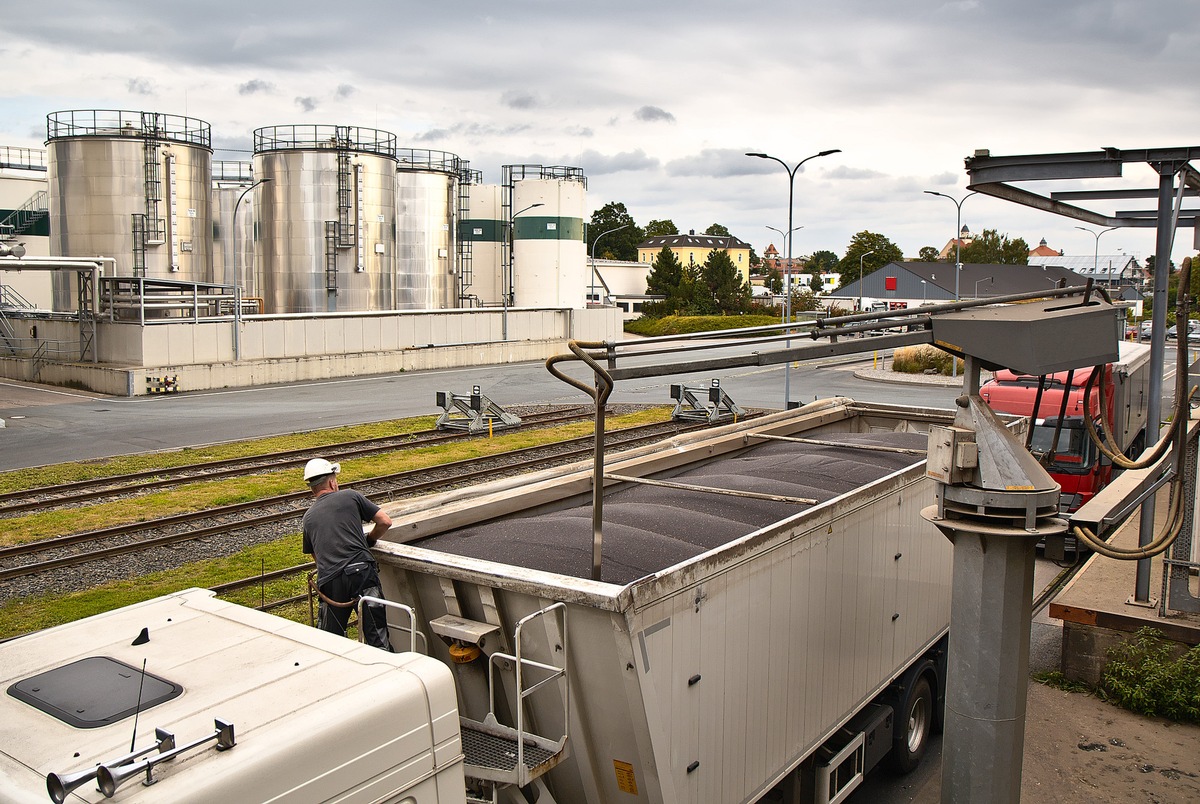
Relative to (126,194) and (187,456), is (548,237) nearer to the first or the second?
(126,194)

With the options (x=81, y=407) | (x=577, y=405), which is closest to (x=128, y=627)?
(x=577, y=405)

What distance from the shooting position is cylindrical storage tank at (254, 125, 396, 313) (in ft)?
150

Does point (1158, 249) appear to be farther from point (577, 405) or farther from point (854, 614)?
point (577, 405)

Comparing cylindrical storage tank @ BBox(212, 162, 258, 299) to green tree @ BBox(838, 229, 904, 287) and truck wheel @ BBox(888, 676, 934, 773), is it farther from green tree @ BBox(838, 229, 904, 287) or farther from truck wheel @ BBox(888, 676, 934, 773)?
green tree @ BBox(838, 229, 904, 287)

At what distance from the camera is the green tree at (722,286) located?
8050 centimetres

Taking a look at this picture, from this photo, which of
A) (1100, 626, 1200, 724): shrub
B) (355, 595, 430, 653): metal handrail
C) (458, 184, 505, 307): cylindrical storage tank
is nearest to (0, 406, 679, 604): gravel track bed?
(355, 595, 430, 653): metal handrail

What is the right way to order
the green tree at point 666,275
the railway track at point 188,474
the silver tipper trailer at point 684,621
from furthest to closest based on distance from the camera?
the green tree at point 666,275 → the railway track at point 188,474 → the silver tipper trailer at point 684,621

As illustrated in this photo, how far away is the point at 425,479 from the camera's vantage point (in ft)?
64.0

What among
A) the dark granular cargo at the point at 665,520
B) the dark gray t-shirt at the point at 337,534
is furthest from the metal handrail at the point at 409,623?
the dark granular cargo at the point at 665,520

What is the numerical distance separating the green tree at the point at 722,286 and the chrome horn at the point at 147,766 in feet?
255

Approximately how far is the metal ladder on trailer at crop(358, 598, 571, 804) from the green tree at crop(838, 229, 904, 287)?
A: 317ft

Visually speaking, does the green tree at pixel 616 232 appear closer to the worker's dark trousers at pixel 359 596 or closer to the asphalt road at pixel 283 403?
the asphalt road at pixel 283 403

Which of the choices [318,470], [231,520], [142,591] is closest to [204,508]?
[231,520]

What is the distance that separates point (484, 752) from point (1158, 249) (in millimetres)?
8848
